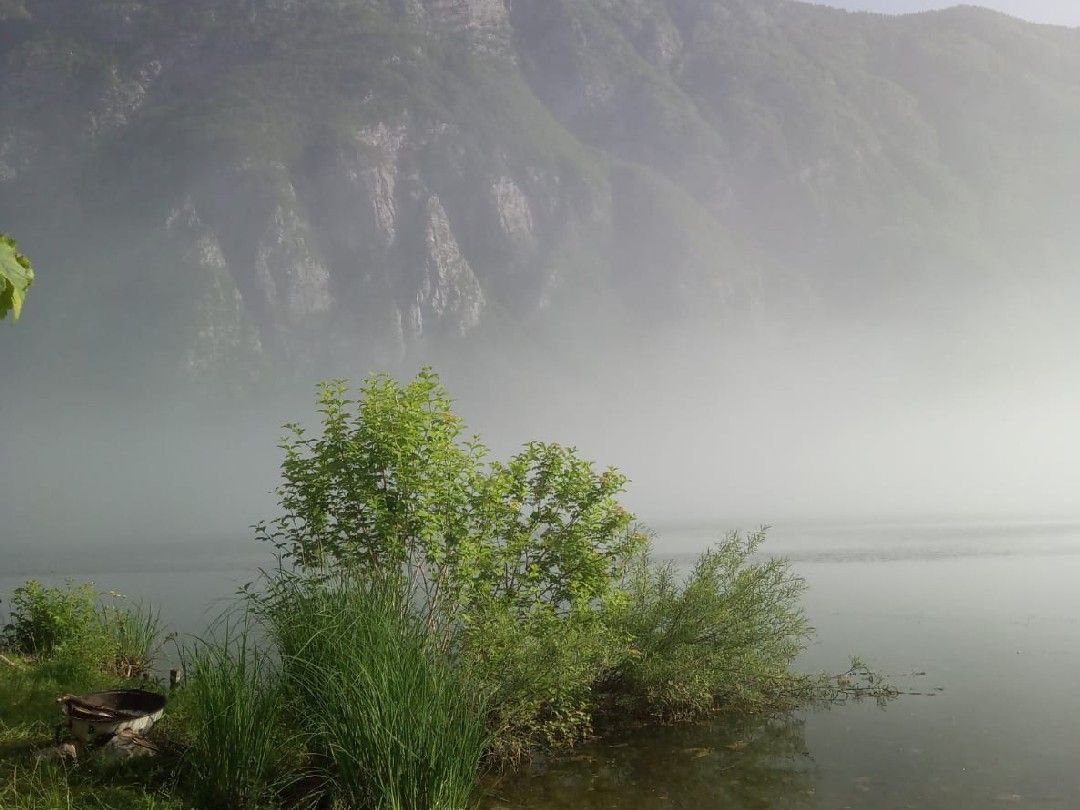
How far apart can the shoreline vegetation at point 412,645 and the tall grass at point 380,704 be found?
0.08ft

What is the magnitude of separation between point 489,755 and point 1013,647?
1595 centimetres

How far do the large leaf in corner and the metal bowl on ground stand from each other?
628cm

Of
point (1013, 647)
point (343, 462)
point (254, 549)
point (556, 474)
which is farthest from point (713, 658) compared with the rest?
point (254, 549)

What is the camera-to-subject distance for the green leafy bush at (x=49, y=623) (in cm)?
1591

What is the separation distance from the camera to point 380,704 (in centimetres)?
779

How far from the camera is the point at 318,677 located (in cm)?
873

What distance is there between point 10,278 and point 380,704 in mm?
4552

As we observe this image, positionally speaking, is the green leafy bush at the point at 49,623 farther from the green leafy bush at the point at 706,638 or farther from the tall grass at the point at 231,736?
the green leafy bush at the point at 706,638

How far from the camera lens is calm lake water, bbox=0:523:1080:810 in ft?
37.9

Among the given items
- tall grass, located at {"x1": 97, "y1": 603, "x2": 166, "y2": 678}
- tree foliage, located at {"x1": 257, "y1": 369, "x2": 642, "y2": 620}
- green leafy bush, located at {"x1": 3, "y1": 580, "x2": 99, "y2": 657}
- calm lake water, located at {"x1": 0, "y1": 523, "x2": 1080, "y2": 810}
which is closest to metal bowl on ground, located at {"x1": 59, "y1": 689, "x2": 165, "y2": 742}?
tree foliage, located at {"x1": 257, "y1": 369, "x2": 642, "y2": 620}

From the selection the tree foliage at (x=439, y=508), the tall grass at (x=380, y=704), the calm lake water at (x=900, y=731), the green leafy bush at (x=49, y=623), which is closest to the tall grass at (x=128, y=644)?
the green leafy bush at (x=49, y=623)

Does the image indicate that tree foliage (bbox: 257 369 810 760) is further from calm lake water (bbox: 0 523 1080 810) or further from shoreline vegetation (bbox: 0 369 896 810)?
calm lake water (bbox: 0 523 1080 810)

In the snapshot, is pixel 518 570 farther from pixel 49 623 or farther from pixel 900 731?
pixel 49 623

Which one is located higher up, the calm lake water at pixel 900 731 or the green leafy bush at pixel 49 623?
the green leafy bush at pixel 49 623
